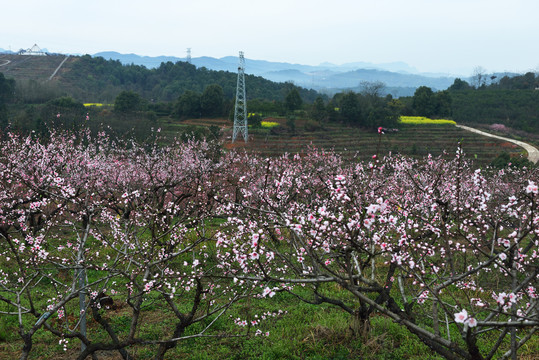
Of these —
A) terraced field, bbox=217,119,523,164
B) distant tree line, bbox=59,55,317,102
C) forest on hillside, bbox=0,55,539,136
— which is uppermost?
distant tree line, bbox=59,55,317,102

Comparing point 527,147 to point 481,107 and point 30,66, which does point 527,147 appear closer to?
point 481,107

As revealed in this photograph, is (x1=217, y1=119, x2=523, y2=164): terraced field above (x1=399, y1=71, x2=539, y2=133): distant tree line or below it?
below

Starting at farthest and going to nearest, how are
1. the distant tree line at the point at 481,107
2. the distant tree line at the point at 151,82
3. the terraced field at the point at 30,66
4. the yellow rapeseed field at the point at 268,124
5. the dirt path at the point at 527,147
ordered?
the terraced field at the point at 30,66, the distant tree line at the point at 151,82, the distant tree line at the point at 481,107, the yellow rapeseed field at the point at 268,124, the dirt path at the point at 527,147

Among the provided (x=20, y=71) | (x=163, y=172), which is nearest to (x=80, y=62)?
(x=20, y=71)

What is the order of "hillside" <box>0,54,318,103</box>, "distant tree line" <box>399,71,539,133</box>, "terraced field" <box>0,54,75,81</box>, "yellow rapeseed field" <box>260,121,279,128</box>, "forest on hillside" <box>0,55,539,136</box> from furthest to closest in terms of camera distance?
"terraced field" <box>0,54,75,81</box>
"hillside" <box>0,54,318,103</box>
"distant tree line" <box>399,71,539,133</box>
"yellow rapeseed field" <box>260,121,279,128</box>
"forest on hillside" <box>0,55,539,136</box>

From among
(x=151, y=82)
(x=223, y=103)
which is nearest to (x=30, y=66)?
(x=151, y=82)

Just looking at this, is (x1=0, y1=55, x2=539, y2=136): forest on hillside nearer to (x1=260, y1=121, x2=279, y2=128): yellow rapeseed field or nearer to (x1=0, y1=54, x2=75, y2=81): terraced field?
(x1=260, y1=121, x2=279, y2=128): yellow rapeseed field

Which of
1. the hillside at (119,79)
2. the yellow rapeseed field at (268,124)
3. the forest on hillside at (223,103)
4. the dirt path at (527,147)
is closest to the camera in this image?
the dirt path at (527,147)

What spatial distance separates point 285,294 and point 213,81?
93536mm

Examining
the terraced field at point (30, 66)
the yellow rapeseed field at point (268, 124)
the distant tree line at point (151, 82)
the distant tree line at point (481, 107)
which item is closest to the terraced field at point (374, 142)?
the yellow rapeseed field at point (268, 124)

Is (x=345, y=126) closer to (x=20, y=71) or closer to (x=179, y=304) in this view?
(x=179, y=304)

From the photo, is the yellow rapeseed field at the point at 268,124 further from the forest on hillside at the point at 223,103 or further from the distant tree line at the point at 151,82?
the distant tree line at the point at 151,82

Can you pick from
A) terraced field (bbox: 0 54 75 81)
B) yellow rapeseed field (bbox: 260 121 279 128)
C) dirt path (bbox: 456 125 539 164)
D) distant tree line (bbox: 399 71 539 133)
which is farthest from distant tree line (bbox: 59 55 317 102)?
dirt path (bbox: 456 125 539 164)

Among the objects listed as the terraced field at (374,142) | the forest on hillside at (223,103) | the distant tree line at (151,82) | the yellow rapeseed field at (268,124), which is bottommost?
the terraced field at (374,142)
